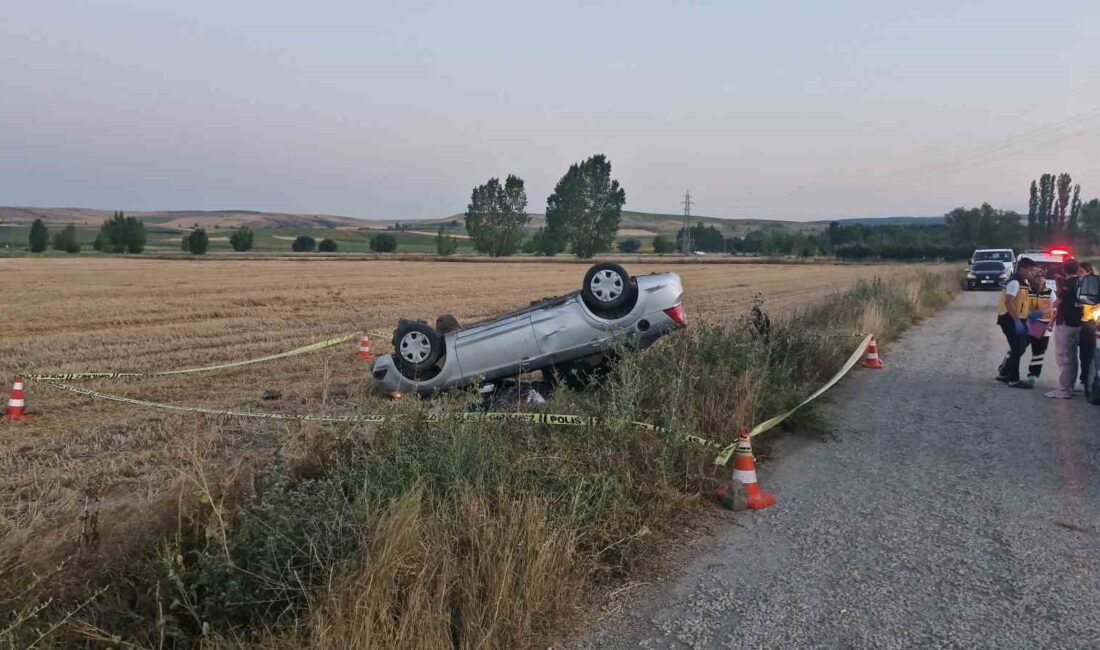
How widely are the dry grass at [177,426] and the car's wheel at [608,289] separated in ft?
6.72

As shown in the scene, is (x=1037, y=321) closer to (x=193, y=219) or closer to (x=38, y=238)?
(x=38, y=238)

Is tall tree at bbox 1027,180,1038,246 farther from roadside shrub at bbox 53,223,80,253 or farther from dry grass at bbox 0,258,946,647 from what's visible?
roadside shrub at bbox 53,223,80,253

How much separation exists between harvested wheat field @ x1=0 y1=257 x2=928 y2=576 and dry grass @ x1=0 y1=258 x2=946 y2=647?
23mm

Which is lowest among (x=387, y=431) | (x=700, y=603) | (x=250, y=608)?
(x=700, y=603)

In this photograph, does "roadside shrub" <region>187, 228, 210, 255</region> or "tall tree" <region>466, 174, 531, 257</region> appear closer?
"roadside shrub" <region>187, 228, 210, 255</region>

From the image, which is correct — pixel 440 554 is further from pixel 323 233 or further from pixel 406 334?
pixel 323 233

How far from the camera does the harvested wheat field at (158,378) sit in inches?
211

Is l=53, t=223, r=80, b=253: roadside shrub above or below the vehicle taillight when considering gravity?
above

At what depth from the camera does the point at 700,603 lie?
4.15 metres

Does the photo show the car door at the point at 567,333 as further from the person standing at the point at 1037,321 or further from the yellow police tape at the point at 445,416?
the person standing at the point at 1037,321

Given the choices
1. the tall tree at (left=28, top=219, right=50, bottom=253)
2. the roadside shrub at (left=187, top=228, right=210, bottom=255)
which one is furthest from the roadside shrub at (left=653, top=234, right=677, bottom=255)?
the tall tree at (left=28, top=219, right=50, bottom=253)

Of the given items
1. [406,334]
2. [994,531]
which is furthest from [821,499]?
[406,334]

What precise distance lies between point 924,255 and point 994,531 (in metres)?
86.1

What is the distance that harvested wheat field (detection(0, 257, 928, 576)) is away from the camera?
5.36 metres
